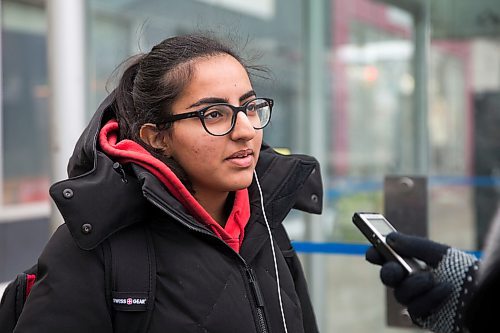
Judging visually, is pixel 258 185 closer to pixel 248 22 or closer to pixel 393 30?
pixel 248 22

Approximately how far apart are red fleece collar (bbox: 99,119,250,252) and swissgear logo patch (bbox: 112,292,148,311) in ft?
0.75

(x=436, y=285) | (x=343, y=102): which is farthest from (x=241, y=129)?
(x=343, y=102)

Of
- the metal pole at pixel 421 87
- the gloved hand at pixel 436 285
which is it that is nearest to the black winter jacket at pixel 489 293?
the gloved hand at pixel 436 285

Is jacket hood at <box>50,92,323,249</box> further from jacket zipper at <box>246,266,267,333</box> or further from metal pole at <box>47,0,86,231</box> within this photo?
metal pole at <box>47,0,86,231</box>

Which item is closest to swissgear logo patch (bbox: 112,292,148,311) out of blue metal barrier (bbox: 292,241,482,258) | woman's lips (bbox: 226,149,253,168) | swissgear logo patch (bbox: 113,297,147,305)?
swissgear logo patch (bbox: 113,297,147,305)

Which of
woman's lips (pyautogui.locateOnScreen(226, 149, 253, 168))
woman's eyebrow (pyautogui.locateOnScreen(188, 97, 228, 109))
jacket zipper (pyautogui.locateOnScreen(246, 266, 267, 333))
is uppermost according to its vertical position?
woman's eyebrow (pyautogui.locateOnScreen(188, 97, 228, 109))

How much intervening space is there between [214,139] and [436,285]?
0.61m

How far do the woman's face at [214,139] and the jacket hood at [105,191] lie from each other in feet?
0.41

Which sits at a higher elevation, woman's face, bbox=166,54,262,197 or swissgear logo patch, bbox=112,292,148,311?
woman's face, bbox=166,54,262,197

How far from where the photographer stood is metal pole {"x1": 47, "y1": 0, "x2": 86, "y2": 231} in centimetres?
267

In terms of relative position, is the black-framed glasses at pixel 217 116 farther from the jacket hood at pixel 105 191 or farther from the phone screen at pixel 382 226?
the phone screen at pixel 382 226

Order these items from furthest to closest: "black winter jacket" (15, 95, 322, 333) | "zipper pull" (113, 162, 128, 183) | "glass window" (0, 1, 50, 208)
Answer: "glass window" (0, 1, 50, 208), "zipper pull" (113, 162, 128, 183), "black winter jacket" (15, 95, 322, 333)

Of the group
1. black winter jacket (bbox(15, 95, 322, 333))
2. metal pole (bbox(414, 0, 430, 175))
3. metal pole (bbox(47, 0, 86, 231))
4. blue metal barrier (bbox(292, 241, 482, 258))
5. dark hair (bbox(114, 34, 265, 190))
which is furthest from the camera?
metal pole (bbox(414, 0, 430, 175))

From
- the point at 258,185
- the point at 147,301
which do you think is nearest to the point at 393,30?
the point at 258,185
